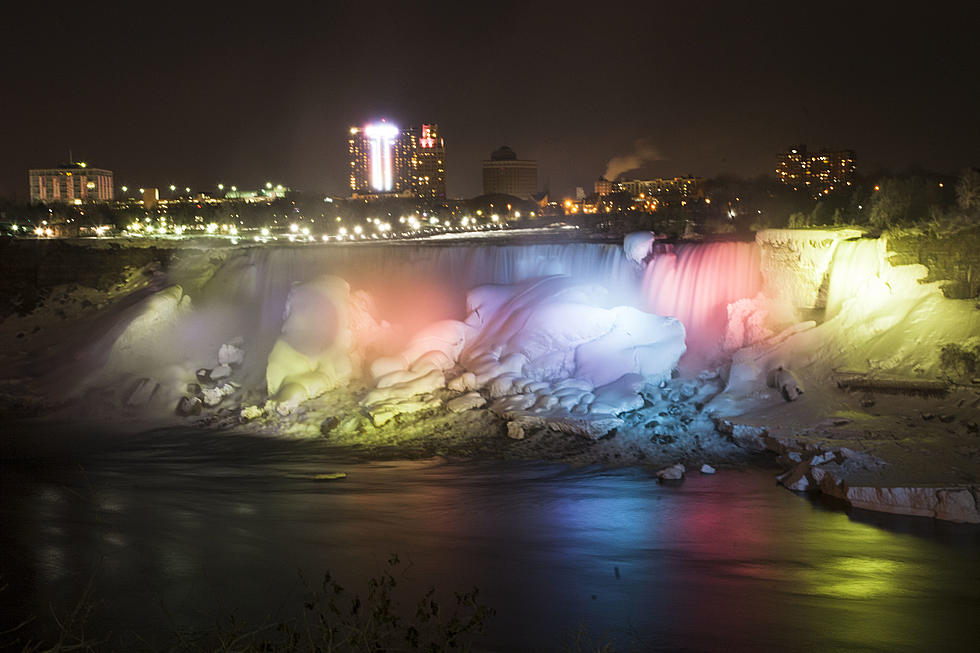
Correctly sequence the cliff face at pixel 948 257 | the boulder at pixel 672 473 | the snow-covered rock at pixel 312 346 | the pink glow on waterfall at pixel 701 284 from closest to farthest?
1. the boulder at pixel 672 473
2. the cliff face at pixel 948 257
3. the snow-covered rock at pixel 312 346
4. the pink glow on waterfall at pixel 701 284

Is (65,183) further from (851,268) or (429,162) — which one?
(851,268)

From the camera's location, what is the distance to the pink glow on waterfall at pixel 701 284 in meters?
19.5

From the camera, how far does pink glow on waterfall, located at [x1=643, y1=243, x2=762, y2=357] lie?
1955cm

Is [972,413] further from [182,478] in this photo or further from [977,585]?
[182,478]

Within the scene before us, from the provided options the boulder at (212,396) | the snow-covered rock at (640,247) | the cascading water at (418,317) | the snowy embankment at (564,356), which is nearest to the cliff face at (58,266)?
the snowy embankment at (564,356)

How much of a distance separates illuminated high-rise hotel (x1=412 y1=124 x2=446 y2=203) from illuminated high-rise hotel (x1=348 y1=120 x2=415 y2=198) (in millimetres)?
1182

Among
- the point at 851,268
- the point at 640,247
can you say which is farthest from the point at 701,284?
the point at 851,268

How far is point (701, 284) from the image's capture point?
2034 centimetres

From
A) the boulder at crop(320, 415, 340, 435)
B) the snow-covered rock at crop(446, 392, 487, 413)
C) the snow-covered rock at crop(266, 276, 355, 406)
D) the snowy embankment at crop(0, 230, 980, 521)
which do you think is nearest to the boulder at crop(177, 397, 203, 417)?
the snowy embankment at crop(0, 230, 980, 521)

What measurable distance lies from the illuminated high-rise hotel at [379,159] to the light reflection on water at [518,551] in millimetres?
143459

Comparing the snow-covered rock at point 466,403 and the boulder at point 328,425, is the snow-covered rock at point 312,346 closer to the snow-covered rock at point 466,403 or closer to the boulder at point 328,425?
the boulder at point 328,425

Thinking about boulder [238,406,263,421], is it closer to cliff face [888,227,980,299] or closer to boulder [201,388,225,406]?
boulder [201,388,225,406]

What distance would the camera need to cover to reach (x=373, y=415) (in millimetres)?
16766

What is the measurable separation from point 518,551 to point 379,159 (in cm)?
16348
